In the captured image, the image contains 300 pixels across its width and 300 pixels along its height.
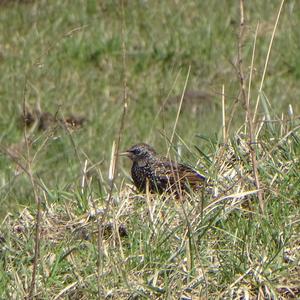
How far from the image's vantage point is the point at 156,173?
686cm

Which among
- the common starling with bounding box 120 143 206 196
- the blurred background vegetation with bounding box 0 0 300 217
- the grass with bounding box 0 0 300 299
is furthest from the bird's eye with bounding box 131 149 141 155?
the blurred background vegetation with bounding box 0 0 300 217

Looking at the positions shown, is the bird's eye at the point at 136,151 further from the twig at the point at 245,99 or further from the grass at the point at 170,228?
the twig at the point at 245,99

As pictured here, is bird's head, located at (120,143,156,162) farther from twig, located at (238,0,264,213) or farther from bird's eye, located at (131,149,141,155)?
twig, located at (238,0,264,213)

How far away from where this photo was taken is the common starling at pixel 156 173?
6.21 meters

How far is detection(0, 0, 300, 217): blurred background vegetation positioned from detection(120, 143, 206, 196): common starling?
8.70 ft

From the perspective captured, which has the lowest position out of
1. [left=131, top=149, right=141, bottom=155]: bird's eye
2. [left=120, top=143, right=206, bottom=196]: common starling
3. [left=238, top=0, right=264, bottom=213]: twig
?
[left=131, top=149, right=141, bottom=155]: bird's eye

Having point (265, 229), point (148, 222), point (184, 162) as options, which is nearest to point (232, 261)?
point (265, 229)

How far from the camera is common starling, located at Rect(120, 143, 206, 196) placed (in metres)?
6.21

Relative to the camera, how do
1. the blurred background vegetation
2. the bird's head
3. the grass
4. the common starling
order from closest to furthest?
the grass < the common starling < the bird's head < the blurred background vegetation

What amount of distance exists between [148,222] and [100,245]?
67cm

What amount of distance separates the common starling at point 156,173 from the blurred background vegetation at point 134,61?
2.65 metres

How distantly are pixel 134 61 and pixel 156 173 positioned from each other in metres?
4.43

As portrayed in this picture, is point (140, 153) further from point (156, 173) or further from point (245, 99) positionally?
point (245, 99)

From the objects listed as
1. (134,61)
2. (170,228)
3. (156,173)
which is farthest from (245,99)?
(134,61)
